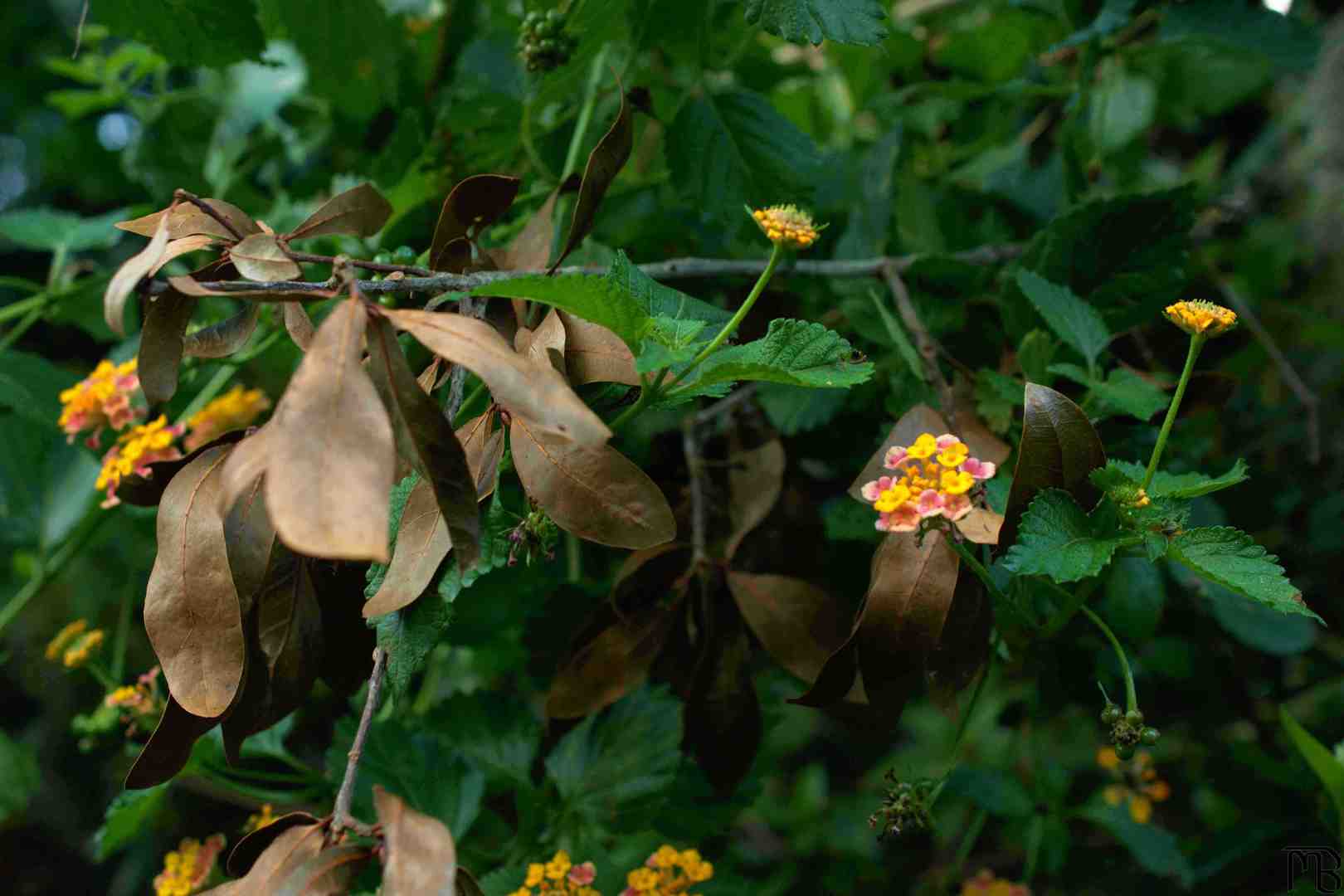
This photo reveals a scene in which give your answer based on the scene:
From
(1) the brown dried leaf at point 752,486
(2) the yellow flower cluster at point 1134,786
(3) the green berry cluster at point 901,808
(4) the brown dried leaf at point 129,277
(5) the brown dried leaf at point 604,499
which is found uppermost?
(4) the brown dried leaf at point 129,277

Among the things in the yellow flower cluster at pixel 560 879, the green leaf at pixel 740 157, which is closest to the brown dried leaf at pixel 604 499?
the yellow flower cluster at pixel 560 879

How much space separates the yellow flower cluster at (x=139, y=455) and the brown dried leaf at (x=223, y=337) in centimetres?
15

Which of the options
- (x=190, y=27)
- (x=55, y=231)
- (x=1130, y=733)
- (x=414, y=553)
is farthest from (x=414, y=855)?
(x=55, y=231)

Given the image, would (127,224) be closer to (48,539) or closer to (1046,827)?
(48,539)

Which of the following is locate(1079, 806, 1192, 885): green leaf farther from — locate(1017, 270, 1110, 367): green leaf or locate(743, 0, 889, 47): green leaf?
locate(743, 0, 889, 47): green leaf

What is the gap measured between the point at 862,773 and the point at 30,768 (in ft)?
3.63

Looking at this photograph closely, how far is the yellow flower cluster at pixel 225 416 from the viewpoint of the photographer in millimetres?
835

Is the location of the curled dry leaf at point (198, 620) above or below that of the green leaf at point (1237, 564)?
below

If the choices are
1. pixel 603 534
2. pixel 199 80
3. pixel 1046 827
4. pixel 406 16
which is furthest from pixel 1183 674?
pixel 199 80

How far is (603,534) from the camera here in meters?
0.55

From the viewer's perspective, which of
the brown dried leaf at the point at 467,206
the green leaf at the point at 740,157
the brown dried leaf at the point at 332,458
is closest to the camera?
the brown dried leaf at the point at 332,458

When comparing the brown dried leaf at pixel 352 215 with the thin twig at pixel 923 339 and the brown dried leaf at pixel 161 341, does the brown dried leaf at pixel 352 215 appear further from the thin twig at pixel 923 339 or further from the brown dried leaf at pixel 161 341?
the thin twig at pixel 923 339

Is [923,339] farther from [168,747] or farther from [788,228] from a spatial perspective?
[168,747]

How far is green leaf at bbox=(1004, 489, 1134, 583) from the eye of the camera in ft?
1.71
